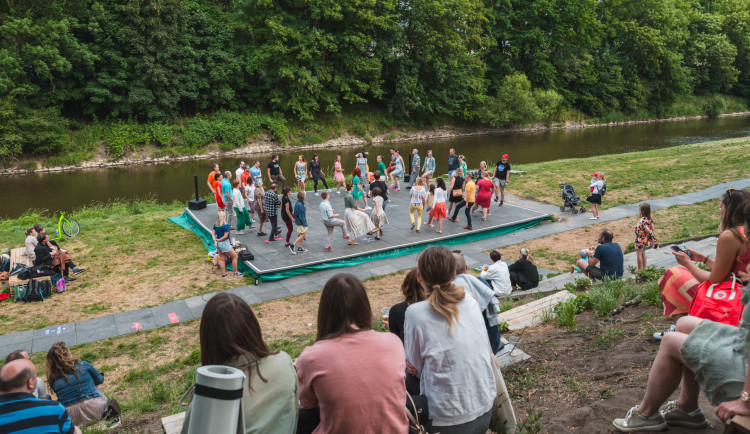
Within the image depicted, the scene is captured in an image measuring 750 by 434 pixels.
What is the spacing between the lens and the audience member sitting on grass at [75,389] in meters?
5.91

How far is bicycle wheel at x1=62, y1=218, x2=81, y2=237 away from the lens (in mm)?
14531

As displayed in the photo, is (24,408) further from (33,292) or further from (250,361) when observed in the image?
(33,292)

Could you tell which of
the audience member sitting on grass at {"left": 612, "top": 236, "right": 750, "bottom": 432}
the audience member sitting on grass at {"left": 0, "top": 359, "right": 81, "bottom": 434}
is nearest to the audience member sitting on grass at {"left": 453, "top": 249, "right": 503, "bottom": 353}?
the audience member sitting on grass at {"left": 612, "top": 236, "right": 750, "bottom": 432}

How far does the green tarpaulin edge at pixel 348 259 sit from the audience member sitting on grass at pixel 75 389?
18.0 ft

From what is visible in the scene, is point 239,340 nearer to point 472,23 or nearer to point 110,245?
point 110,245

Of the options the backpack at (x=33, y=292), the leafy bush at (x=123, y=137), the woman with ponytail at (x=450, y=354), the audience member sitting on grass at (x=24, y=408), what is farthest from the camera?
the leafy bush at (x=123, y=137)

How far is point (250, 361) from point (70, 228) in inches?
564

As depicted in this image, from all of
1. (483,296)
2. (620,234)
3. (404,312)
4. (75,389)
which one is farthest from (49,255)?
(620,234)

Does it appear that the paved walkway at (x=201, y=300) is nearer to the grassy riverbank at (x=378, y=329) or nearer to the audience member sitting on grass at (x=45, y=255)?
the grassy riverbank at (x=378, y=329)

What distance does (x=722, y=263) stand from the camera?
407cm

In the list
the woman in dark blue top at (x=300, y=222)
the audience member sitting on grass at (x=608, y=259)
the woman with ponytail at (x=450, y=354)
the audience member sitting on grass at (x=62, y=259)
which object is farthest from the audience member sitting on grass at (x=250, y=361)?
the audience member sitting on grass at (x=62, y=259)

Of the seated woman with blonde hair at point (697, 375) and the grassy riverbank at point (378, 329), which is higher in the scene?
the seated woman with blonde hair at point (697, 375)

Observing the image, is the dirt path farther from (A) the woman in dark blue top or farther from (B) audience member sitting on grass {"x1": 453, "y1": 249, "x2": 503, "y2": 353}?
(A) the woman in dark blue top

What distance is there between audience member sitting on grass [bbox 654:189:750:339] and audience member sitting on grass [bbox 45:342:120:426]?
6142 millimetres
